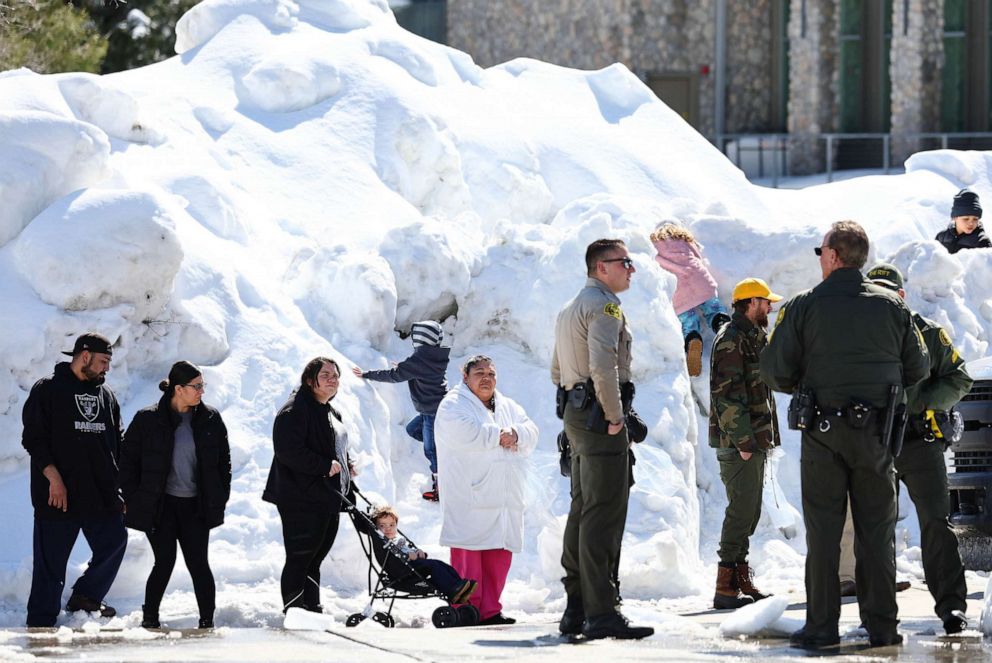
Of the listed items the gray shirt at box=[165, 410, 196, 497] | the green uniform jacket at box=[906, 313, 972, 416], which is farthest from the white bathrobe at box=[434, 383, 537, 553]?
the green uniform jacket at box=[906, 313, 972, 416]

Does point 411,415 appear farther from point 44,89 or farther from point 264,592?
point 44,89

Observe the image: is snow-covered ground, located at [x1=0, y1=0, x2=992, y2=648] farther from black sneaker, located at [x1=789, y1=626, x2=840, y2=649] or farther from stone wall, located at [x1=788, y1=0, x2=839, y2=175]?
stone wall, located at [x1=788, y1=0, x2=839, y2=175]

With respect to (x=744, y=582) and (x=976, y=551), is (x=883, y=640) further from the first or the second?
(x=976, y=551)

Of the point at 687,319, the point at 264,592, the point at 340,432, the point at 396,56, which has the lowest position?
the point at 264,592

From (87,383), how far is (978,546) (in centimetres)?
523

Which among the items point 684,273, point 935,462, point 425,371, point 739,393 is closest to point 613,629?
point 935,462

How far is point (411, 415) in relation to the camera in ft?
40.7

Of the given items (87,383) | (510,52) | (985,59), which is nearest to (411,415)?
(87,383)

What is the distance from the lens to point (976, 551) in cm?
1027

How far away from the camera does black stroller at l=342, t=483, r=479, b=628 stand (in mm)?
9242

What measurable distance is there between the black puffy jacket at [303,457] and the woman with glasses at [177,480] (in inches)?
11.3

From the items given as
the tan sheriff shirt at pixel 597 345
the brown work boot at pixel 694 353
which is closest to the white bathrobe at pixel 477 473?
the tan sheriff shirt at pixel 597 345

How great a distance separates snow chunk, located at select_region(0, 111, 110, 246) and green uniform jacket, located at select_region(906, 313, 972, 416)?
6.35 metres

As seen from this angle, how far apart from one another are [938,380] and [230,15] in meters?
11.0
